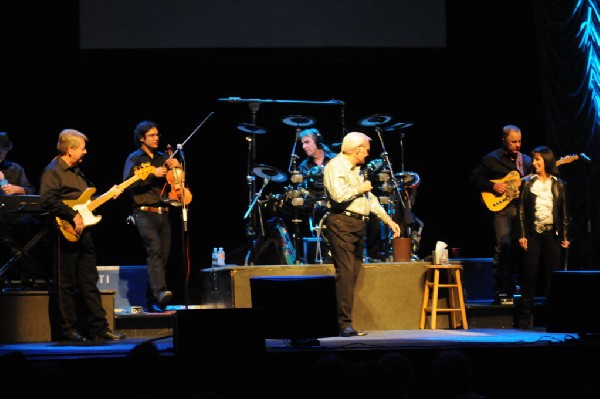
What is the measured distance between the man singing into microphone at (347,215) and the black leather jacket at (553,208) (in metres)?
1.54

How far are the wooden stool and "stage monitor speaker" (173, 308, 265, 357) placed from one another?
11.4ft

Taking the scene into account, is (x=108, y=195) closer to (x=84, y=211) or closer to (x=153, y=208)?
(x=84, y=211)

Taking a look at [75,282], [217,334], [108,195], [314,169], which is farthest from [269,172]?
[217,334]

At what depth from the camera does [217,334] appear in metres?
6.54

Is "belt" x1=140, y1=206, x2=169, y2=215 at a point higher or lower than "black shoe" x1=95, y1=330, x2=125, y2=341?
higher

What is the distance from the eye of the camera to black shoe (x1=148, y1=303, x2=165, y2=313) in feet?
32.5

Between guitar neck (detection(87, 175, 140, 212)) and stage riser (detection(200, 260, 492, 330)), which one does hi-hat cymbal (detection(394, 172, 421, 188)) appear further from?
guitar neck (detection(87, 175, 140, 212))

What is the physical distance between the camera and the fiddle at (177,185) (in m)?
Result: 9.53

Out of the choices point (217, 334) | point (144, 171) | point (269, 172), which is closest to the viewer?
point (217, 334)

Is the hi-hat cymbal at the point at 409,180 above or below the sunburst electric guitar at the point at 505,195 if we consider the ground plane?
above

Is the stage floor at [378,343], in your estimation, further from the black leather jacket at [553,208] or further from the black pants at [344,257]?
the black leather jacket at [553,208]

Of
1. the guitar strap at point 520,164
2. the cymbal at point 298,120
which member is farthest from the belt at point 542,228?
the cymbal at point 298,120

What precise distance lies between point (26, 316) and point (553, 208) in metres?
5.49

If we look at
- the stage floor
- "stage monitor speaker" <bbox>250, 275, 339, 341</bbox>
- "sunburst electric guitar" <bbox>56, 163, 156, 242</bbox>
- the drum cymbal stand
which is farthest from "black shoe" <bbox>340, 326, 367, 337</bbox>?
"sunburst electric guitar" <bbox>56, 163, 156, 242</bbox>
